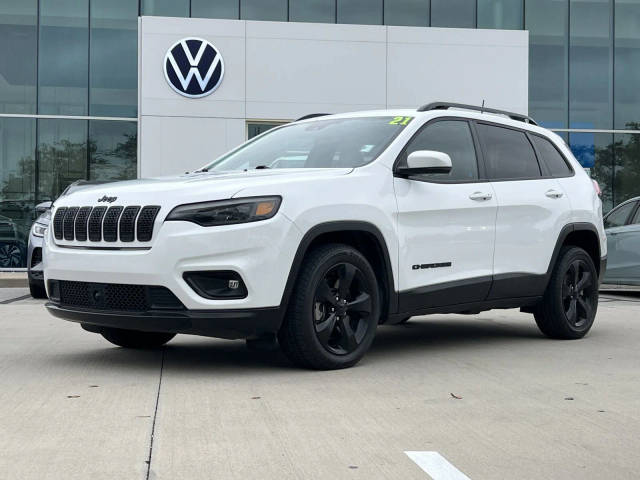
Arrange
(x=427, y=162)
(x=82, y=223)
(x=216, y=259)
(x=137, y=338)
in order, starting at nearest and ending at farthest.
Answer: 1. (x=216, y=259)
2. (x=82, y=223)
3. (x=427, y=162)
4. (x=137, y=338)

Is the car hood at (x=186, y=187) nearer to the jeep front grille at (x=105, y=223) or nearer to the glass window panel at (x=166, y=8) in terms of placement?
the jeep front grille at (x=105, y=223)

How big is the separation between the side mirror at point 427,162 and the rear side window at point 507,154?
1.05 m

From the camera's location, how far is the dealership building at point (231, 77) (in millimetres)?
19678

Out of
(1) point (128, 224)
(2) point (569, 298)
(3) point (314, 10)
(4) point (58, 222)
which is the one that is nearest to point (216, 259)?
(1) point (128, 224)

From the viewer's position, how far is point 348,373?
6.01 m

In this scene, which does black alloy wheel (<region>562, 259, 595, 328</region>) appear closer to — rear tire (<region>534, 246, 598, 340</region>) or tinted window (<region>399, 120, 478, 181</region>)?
rear tire (<region>534, 246, 598, 340</region>)

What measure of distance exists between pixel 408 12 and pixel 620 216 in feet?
32.7

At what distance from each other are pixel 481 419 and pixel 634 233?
958cm

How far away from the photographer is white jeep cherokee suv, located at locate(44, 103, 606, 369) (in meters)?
5.64

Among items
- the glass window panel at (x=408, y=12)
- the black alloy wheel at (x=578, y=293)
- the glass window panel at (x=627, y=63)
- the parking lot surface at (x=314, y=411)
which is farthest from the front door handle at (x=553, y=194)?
the glass window panel at (x=627, y=63)

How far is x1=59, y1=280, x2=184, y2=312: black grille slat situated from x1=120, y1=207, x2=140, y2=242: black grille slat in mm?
283

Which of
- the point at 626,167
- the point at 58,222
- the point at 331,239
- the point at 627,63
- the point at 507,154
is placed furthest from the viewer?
the point at 627,63

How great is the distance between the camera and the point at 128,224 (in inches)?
227

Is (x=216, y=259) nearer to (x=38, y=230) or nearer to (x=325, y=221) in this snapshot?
(x=325, y=221)
